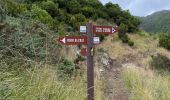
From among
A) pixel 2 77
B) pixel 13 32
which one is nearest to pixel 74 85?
pixel 13 32

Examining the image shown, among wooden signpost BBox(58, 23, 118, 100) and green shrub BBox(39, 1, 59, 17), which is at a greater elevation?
green shrub BBox(39, 1, 59, 17)

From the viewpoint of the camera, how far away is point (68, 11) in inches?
1037

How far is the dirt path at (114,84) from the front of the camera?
33.5ft

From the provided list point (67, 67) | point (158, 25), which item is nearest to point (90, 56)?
point (67, 67)

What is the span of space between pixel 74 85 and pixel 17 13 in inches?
200

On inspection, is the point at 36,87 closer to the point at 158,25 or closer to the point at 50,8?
the point at 50,8

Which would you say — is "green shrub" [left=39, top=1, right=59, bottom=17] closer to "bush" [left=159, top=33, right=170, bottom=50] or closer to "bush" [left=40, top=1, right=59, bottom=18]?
"bush" [left=40, top=1, right=59, bottom=18]

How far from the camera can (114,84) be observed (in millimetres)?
A: 13078

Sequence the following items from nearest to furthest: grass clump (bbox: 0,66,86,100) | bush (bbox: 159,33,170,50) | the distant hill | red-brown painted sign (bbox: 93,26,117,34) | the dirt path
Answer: grass clump (bbox: 0,66,86,100), red-brown painted sign (bbox: 93,26,117,34), the dirt path, bush (bbox: 159,33,170,50), the distant hill

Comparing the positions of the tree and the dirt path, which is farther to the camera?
the tree

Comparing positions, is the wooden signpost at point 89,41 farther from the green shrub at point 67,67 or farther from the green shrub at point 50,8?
the green shrub at point 50,8

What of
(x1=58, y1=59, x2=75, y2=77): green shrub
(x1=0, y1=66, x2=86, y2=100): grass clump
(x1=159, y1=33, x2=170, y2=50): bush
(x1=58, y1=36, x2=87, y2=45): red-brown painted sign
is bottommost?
(x1=159, y1=33, x2=170, y2=50): bush

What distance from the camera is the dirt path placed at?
10.2 m

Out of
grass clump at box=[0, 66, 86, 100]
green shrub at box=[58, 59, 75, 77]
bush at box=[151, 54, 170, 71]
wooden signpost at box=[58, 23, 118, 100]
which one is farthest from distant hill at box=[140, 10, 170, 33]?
grass clump at box=[0, 66, 86, 100]
